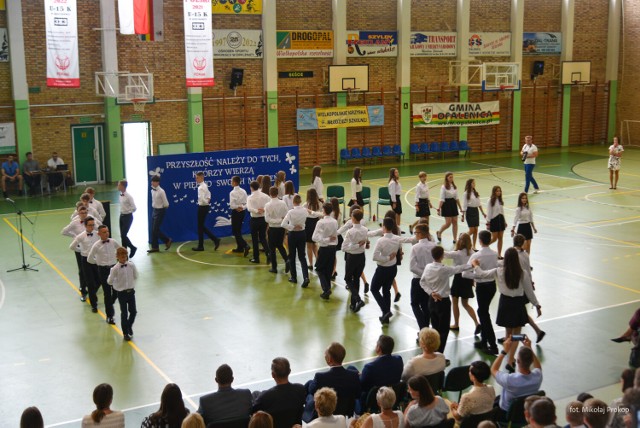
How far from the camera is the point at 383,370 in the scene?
9305 mm

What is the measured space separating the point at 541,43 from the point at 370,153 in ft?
36.4

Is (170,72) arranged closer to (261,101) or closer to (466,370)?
(261,101)

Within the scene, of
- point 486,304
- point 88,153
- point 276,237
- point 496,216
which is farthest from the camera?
point 88,153

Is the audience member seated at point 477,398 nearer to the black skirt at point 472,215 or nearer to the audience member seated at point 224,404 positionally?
the audience member seated at point 224,404

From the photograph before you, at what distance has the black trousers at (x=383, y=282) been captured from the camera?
44.4ft

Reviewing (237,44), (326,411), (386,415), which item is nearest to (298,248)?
(386,415)

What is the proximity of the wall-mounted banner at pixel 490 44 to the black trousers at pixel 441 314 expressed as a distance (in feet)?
88.4

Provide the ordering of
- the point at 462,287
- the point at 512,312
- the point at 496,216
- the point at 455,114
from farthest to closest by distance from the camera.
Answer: the point at 455,114 → the point at 496,216 → the point at 462,287 → the point at 512,312

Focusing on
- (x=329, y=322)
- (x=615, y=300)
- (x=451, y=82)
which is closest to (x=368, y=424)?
(x=329, y=322)

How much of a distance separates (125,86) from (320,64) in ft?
28.8

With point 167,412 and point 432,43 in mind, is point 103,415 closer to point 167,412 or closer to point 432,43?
point 167,412

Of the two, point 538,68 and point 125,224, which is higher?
point 538,68

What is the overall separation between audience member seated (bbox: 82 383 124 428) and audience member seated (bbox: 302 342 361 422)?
210 centimetres

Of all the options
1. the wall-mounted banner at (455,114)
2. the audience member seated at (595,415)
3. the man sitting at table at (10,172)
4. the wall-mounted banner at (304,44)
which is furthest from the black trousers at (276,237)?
the wall-mounted banner at (455,114)
